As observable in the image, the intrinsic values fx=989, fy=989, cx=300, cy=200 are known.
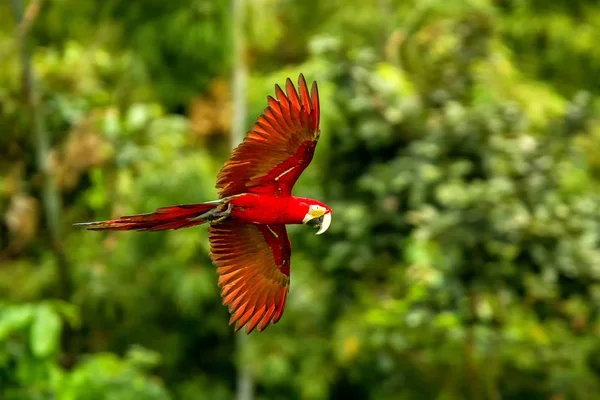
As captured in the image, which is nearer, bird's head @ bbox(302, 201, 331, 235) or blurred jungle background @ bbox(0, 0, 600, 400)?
bird's head @ bbox(302, 201, 331, 235)

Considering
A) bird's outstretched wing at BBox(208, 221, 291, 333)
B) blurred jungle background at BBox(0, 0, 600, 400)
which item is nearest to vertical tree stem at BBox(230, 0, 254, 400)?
blurred jungle background at BBox(0, 0, 600, 400)

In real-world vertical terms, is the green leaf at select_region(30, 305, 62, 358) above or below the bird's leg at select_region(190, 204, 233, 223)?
below

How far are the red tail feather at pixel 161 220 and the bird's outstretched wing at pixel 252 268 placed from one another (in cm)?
12

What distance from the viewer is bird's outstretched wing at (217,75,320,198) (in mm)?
1652

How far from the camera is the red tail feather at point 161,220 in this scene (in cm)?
153

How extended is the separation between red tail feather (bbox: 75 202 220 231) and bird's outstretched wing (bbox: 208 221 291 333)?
4.6 inches

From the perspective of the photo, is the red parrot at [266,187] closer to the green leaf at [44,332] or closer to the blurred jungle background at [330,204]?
the green leaf at [44,332]

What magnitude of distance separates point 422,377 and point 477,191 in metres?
0.97

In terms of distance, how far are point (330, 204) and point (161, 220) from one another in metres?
2.90

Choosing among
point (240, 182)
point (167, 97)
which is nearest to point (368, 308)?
point (167, 97)

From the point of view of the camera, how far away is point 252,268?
1.87 meters

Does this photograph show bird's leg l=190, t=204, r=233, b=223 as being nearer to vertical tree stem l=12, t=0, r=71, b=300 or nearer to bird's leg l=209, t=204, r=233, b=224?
bird's leg l=209, t=204, r=233, b=224

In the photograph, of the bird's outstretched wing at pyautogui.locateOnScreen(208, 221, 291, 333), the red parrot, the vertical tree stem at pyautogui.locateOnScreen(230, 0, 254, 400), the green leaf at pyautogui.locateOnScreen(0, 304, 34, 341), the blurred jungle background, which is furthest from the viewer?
the vertical tree stem at pyautogui.locateOnScreen(230, 0, 254, 400)

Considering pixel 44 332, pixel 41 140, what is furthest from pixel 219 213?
pixel 41 140
